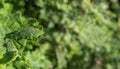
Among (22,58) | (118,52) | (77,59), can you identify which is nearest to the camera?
(22,58)

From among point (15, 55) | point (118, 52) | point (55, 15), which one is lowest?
point (118, 52)

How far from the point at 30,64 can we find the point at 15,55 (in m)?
0.26

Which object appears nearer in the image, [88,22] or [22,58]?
[22,58]

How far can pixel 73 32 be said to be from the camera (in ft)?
12.2

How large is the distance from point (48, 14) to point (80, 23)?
386 millimetres

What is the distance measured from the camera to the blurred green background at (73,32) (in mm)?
3424

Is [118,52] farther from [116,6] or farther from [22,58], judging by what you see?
[22,58]

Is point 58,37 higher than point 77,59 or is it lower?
higher

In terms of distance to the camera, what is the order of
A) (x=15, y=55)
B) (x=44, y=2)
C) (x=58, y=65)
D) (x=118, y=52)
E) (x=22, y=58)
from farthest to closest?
(x=118, y=52)
(x=58, y=65)
(x=44, y=2)
(x=22, y=58)
(x=15, y=55)

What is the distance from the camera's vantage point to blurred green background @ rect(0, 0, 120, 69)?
3.42m

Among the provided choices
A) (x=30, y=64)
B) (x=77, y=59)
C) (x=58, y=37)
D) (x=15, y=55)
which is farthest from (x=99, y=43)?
(x=15, y=55)

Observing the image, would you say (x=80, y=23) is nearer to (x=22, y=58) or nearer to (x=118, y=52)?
(x=118, y=52)

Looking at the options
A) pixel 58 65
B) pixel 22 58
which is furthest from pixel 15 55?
pixel 58 65

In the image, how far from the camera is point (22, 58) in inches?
91.0
